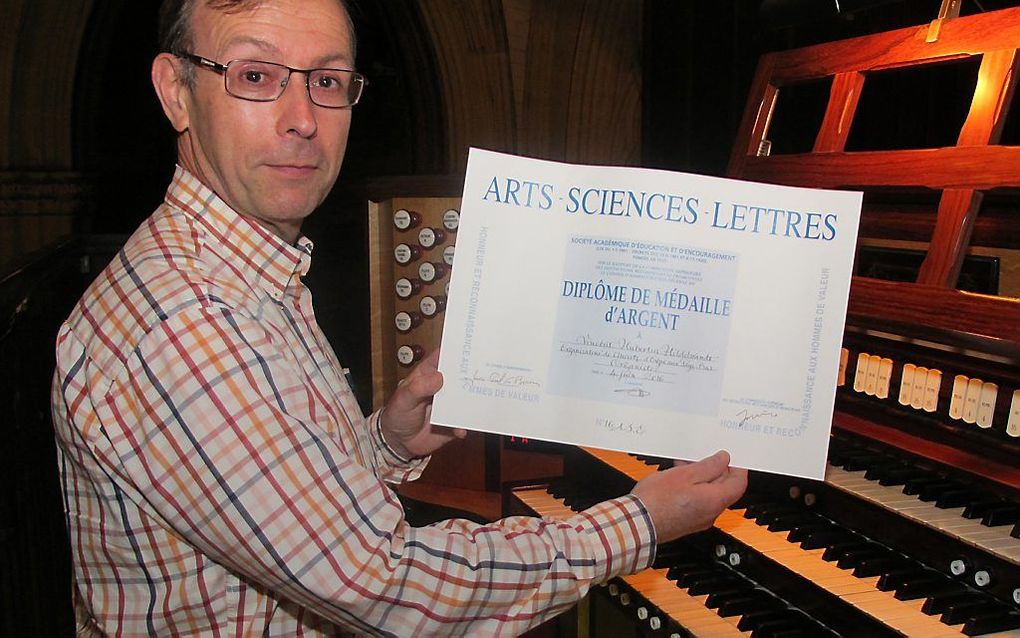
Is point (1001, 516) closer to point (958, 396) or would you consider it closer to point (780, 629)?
point (958, 396)

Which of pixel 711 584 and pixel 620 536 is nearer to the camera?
pixel 620 536

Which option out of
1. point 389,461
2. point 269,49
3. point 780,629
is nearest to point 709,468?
point 780,629

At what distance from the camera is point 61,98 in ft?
10.8

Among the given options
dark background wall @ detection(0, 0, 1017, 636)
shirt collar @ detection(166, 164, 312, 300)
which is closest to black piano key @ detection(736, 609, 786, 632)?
shirt collar @ detection(166, 164, 312, 300)

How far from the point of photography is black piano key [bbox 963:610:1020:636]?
1.37 metres

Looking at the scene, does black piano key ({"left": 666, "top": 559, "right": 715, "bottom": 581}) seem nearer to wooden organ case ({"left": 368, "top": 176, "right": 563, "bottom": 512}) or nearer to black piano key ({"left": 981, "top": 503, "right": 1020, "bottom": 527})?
black piano key ({"left": 981, "top": 503, "right": 1020, "bottom": 527})

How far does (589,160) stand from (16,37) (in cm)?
221

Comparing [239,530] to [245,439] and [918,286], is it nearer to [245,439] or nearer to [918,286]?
[245,439]

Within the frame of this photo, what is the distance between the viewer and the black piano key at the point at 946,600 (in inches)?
56.6

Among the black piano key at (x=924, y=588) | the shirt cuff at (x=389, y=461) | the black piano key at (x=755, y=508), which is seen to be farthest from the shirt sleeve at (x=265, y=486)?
the black piano key at (x=755, y=508)

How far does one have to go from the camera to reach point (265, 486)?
107cm

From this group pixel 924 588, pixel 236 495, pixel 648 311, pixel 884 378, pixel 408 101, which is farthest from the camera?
pixel 408 101

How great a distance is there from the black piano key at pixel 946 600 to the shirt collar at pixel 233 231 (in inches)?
44.3

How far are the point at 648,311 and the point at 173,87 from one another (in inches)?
30.6
